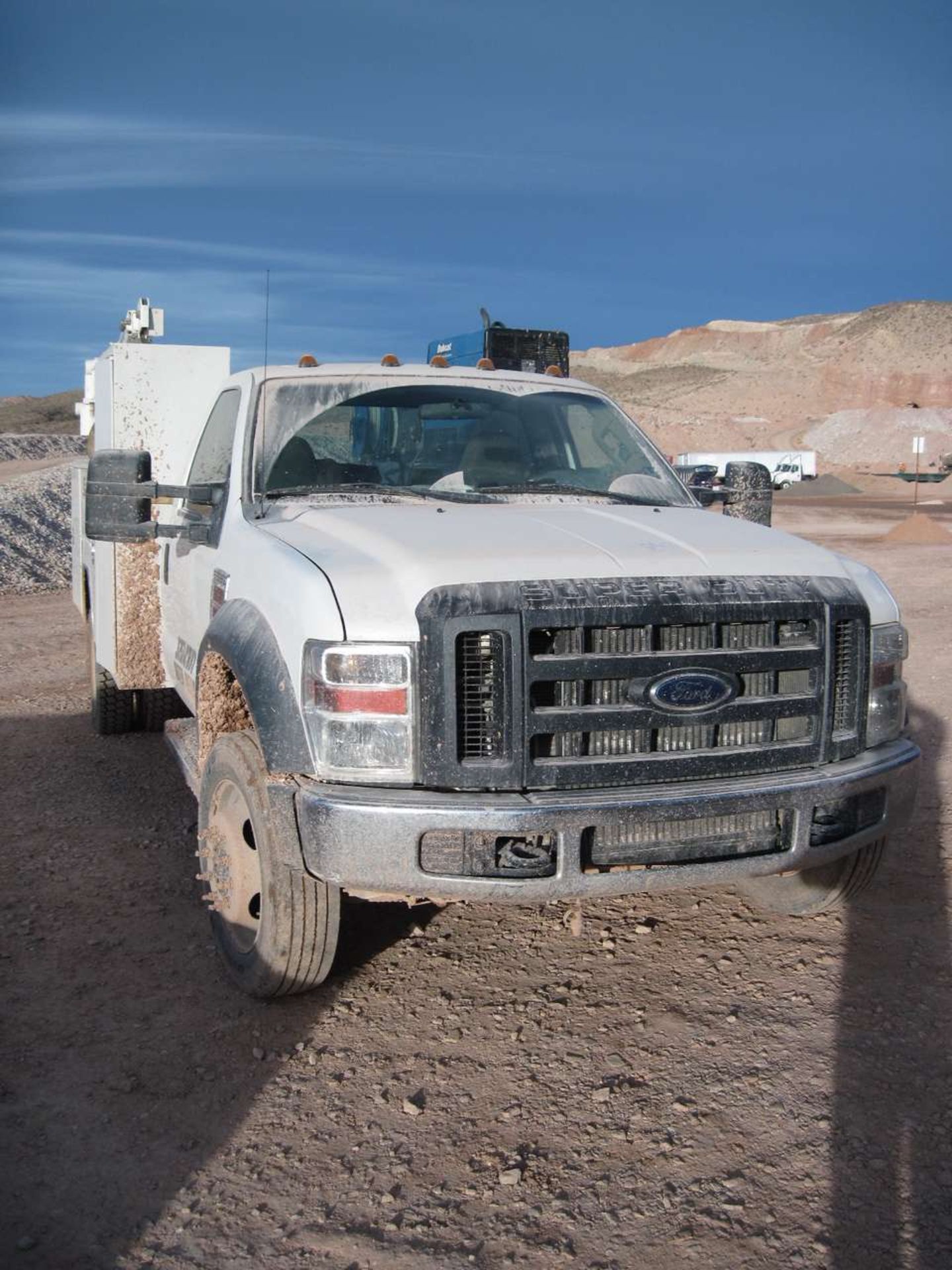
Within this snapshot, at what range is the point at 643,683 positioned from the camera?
137 inches

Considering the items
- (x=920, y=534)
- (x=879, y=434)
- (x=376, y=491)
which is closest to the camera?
(x=376, y=491)

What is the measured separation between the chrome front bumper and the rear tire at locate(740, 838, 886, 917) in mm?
856

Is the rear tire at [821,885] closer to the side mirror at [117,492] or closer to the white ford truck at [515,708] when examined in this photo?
the white ford truck at [515,708]

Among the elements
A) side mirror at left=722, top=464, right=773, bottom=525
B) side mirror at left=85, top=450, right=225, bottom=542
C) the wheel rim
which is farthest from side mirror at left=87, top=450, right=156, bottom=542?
side mirror at left=722, top=464, right=773, bottom=525

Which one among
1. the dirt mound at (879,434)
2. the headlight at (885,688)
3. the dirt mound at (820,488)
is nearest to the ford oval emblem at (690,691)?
the headlight at (885,688)

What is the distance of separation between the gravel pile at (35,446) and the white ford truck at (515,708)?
40240 mm

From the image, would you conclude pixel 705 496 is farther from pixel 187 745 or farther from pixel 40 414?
pixel 40 414

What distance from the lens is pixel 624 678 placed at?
11.4 ft

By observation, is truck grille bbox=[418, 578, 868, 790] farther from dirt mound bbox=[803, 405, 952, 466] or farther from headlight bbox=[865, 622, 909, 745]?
dirt mound bbox=[803, 405, 952, 466]

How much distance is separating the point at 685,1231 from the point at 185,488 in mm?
3240

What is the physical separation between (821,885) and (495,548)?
1.94 meters

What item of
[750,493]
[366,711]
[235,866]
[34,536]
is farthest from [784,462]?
[366,711]

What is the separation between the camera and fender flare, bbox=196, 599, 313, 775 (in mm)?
3508

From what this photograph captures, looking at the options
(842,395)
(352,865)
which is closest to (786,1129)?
(352,865)
